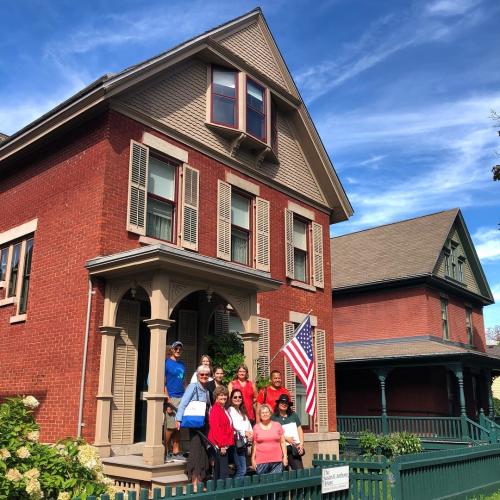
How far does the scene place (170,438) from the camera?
30.0ft

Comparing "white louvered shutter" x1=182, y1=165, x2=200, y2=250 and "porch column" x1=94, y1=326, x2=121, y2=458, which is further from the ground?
"white louvered shutter" x1=182, y1=165, x2=200, y2=250

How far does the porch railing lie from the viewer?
19.2 metres

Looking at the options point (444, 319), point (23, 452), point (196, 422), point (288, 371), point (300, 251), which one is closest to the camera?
point (23, 452)

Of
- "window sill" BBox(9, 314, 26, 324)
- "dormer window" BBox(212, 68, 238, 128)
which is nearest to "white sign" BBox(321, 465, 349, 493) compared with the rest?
"window sill" BBox(9, 314, 26, 324)

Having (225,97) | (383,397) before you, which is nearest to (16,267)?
(225,97)

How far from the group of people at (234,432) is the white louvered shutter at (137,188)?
3.41 meters

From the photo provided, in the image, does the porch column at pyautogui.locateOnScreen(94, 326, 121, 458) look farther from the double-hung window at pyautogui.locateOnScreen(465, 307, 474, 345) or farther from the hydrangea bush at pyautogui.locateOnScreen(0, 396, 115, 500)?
the double-hung window at pyautogui.locateOnScreen(465, 307, 474, 345)

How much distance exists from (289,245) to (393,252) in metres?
11.6

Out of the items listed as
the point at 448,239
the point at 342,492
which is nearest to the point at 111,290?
the point at 342,492

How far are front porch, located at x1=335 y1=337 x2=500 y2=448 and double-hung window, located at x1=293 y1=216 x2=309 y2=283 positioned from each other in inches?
260

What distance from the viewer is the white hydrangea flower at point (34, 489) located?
15.7ft

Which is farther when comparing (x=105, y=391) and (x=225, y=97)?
(x=225, y=97)

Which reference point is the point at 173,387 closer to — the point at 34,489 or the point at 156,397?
the point at 156,397

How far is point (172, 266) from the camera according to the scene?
9.07 meters
